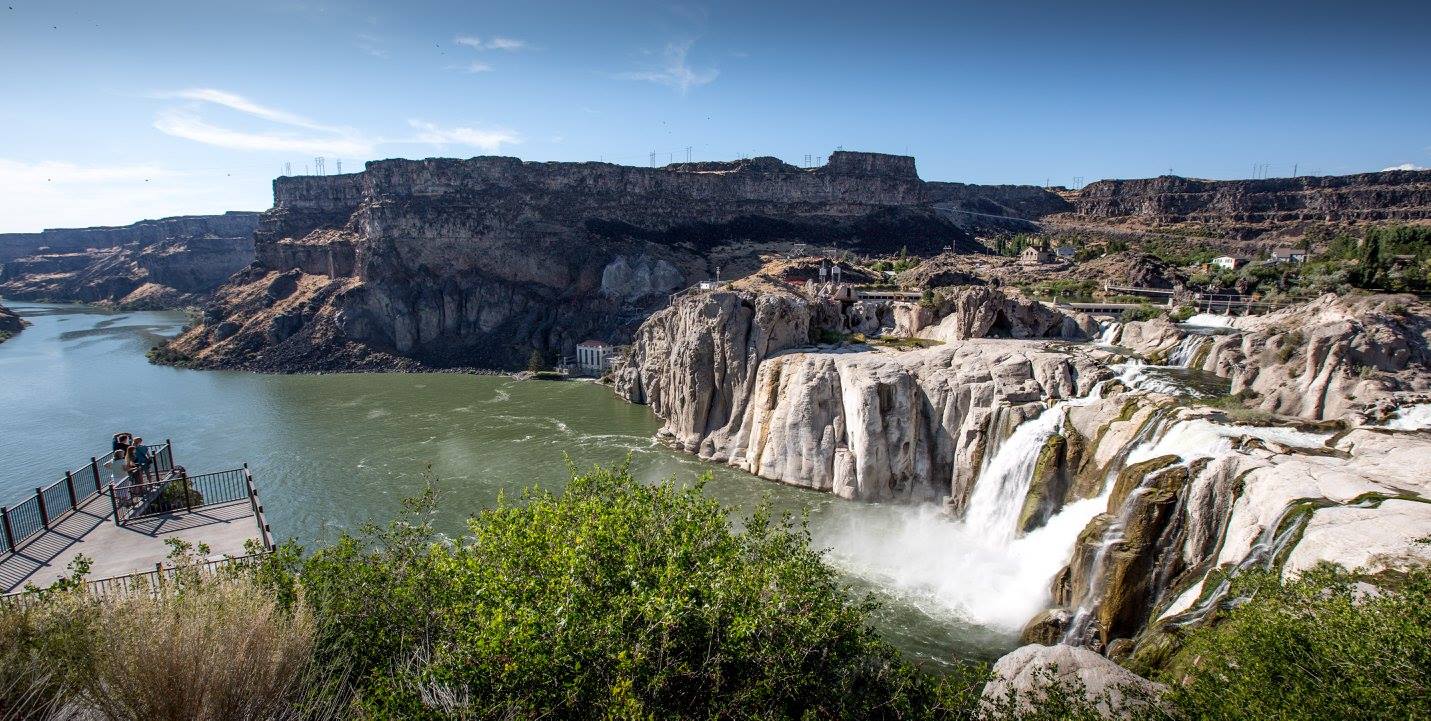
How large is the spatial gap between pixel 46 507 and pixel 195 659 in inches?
451

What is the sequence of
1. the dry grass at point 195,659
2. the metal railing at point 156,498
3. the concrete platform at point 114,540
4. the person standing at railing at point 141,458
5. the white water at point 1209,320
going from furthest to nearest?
the white water at point 1209,320, the person standing at railing at point 141,458, the metal railing at point 156,498, the concrete platform at point 114,540, the dry grass at point 195,659

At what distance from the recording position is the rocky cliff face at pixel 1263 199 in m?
89.8

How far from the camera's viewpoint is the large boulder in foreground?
965 cm

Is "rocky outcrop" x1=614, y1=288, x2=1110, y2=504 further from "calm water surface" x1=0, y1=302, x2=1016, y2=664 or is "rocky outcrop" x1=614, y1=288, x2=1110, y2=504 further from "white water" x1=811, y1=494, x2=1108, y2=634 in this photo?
"white water" x1=811, y1=494, x2=1108, y2=634

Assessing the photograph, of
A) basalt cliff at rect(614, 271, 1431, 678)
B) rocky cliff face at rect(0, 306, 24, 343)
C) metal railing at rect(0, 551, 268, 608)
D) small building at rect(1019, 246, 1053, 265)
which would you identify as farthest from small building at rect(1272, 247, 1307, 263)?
rocky cliff face at rect(0, 306, 24, 343)

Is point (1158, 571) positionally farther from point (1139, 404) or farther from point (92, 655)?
point (92, 655)

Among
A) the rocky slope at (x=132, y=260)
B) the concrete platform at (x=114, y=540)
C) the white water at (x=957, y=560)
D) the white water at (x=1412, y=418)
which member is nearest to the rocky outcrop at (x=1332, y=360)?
the white water at (x=1412, y=418)

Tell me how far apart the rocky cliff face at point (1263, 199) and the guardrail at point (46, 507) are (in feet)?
373

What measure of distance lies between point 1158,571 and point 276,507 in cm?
3057

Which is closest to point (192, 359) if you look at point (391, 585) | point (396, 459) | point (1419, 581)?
point (396, 459)

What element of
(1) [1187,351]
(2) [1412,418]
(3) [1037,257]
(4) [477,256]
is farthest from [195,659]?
(4) [477,256]

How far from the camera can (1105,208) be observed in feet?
365

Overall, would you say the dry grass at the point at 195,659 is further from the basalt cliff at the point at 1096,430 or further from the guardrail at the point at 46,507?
the basalt cliff at the point at 1096,430

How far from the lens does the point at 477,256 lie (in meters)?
78.1
